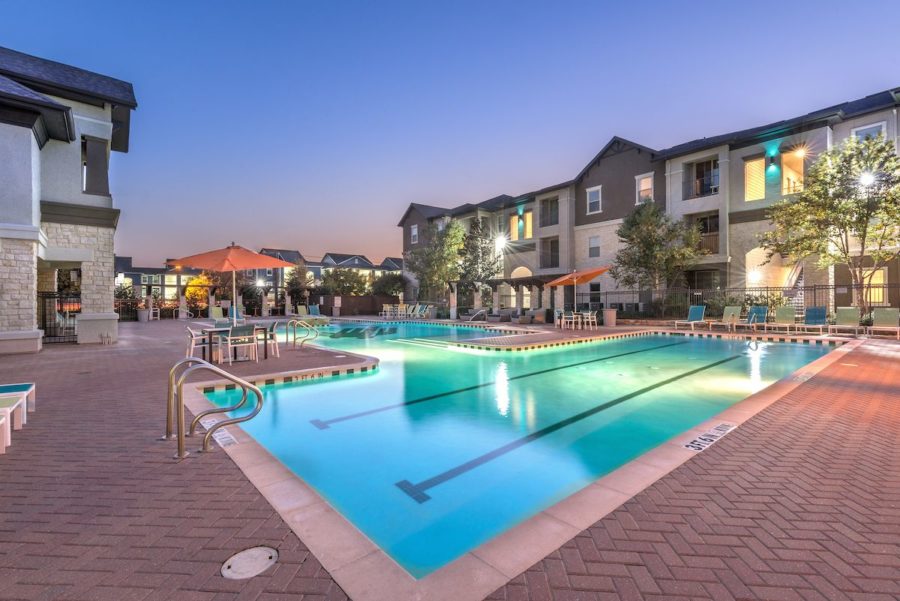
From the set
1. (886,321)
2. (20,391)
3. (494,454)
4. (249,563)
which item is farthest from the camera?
(886,321)

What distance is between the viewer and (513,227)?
30.9 m

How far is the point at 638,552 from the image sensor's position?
238 centimetres

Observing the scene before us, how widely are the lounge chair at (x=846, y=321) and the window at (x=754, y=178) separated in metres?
7.37

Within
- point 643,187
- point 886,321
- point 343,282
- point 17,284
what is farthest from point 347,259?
point 886,321

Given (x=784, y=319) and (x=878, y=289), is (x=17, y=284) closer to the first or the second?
(x=784, y=319)

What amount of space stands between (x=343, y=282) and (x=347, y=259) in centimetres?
3093

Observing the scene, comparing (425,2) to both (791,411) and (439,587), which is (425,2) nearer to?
(791,411)

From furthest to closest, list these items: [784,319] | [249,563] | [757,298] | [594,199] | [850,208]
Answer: [594,199] < [757,298] < [784,319] < [850,208] < [249,563]

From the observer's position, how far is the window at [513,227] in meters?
30.5

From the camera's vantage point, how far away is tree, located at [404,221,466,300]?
27781 millimetres

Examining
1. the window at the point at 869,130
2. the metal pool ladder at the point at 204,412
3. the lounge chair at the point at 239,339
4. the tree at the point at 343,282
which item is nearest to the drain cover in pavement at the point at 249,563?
the metal pool ladder at the point at 204,412

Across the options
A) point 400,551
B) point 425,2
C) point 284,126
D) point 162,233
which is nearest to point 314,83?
point 425,2

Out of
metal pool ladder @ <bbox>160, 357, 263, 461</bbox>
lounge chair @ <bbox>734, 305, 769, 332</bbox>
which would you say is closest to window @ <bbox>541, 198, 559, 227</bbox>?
lounge chair @ <bbox>734, 305, 769, 332</bbox>

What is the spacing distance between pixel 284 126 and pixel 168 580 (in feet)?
122
